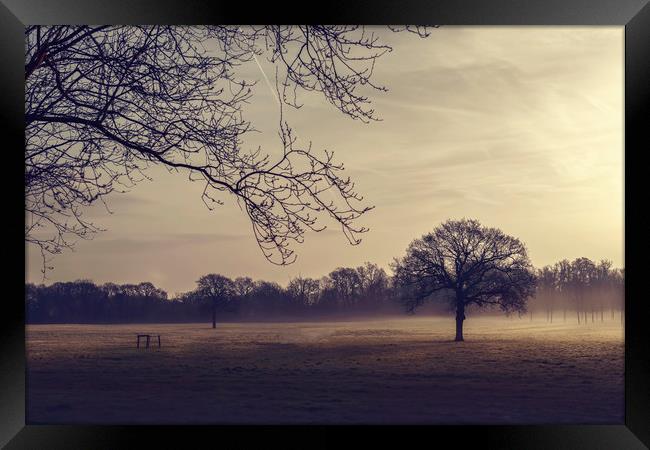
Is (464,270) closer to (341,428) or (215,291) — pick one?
(215,291)

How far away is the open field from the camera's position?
12016mm

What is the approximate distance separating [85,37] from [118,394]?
8440mm

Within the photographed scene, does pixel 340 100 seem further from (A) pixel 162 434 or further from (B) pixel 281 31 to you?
(A) pixel 162 434

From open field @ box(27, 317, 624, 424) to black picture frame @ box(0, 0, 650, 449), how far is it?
4.20 meters

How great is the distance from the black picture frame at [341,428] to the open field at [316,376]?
420cm

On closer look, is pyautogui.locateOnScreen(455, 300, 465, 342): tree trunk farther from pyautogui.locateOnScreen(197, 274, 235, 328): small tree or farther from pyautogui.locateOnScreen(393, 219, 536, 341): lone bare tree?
pyautogui.locateOnScreen(197, 274, 235, 328): small tree

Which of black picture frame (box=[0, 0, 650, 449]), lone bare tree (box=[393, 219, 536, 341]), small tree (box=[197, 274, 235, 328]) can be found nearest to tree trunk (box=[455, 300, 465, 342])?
lone bare tree (box=[393, 219, 536, 341])

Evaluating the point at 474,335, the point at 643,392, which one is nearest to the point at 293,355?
the point at 474,335

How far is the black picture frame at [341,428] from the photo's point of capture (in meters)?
5.33

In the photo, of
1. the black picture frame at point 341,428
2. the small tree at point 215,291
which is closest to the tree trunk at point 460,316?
the small tree at point 215,291

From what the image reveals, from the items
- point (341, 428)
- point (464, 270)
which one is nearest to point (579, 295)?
point (464, 270)

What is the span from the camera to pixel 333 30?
23.5 feet

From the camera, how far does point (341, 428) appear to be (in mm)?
5586

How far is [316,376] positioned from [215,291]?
5.89 metres
